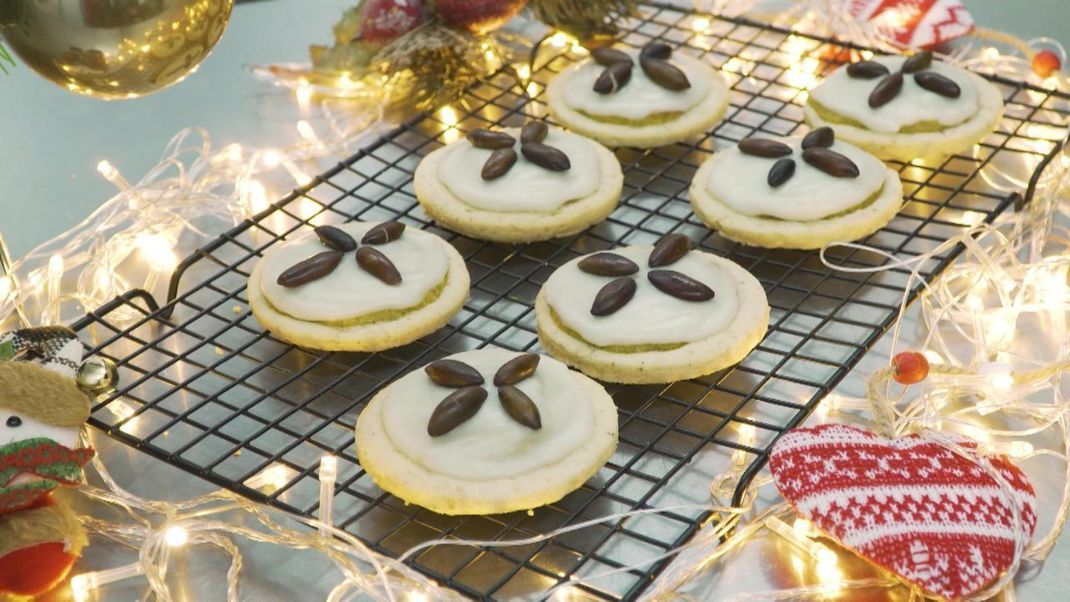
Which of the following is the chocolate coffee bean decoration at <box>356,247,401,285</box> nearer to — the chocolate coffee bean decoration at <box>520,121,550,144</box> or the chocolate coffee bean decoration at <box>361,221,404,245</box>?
the chocolate coffee bean decoration at <box>361,221,404,245</box>

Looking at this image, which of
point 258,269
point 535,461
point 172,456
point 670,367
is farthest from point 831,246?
point 172,456

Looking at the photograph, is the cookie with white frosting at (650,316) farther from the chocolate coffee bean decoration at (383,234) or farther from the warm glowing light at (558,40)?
the warm glowing light at (558,40)

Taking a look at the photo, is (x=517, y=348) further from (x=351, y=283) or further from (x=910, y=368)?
(x=910, y=368)

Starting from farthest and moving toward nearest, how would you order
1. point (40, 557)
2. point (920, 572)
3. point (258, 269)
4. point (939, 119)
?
point (939, 119) < point (258, 269) < point (40, 557) < point (920, 572)

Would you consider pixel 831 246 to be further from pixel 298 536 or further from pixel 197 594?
pixel 197 594

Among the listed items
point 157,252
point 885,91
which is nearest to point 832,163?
point 885,91

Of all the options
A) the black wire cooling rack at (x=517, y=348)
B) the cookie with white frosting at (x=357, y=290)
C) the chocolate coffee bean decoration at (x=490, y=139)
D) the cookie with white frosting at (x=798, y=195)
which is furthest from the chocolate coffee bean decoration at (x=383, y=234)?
the cookie with white frosting at (x=798, y=195)
